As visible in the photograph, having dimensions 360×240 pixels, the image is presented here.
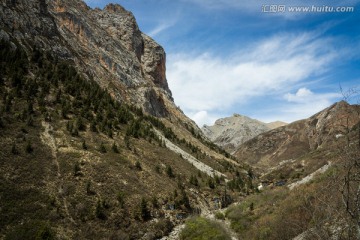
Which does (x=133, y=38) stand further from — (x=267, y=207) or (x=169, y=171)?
(x=267, y=207)

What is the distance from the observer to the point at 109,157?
4188cm

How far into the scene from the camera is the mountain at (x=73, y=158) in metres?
28.2

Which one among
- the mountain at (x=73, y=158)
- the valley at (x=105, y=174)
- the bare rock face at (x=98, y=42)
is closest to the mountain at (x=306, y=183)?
the valley at (x=105, y=174)

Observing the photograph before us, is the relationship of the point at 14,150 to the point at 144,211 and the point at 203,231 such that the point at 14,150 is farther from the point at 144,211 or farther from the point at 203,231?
the point at 203,231

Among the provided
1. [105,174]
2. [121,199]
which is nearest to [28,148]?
[105,174]

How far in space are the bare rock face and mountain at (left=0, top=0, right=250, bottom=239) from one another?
1.56 ft

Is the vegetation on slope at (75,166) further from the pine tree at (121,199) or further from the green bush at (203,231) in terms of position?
the green bush at (203,231)

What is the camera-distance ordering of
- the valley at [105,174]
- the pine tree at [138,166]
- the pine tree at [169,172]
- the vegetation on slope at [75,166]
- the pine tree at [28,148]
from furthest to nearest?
the pine tree at [169,172] → the pine tree at [138,166] → the pine tree at [28,148] → the vegetation on slope at [75,166] → the valley at [105,174]

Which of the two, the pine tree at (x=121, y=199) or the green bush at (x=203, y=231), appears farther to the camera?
the pine tree at (x=121, y=199)

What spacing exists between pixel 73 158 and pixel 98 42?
73.7 m

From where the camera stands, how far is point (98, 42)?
102312 mm

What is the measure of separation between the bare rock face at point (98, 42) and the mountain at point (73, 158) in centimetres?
48

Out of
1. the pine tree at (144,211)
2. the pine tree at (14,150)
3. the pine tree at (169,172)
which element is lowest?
the pine tree at (144,211)

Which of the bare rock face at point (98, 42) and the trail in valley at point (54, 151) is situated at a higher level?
the bare rock face at point (98, 42)
